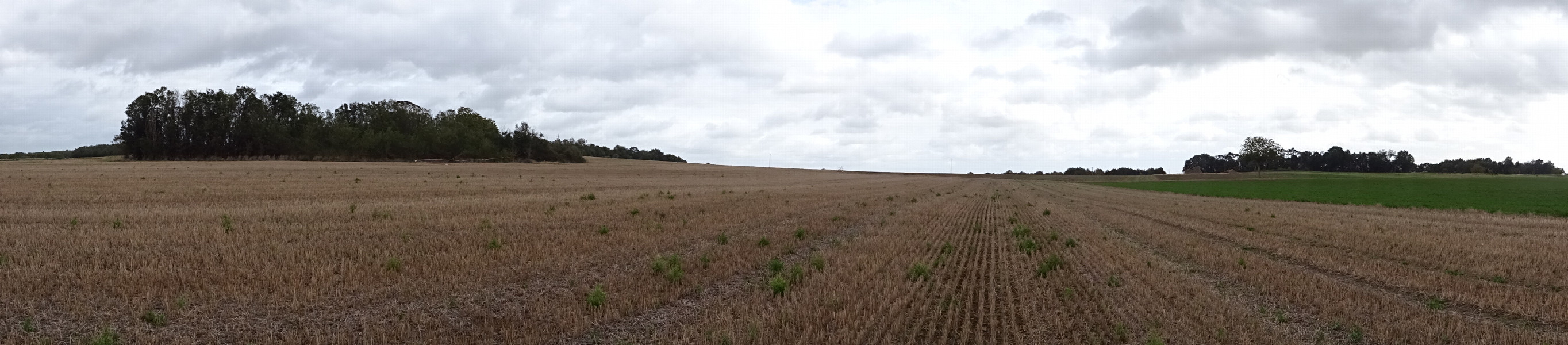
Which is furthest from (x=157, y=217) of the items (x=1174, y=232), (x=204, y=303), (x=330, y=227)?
(x=1174, y=232)

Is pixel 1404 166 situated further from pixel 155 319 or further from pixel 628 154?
pixel 155 319

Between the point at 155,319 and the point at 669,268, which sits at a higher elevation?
the point at 669,268

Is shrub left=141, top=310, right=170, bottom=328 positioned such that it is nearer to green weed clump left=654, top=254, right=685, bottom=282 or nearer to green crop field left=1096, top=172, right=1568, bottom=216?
green weed clump left=654, top=254, right=685, bottom=282

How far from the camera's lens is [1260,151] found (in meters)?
128

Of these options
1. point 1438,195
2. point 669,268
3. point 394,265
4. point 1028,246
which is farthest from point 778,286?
point 1438,195

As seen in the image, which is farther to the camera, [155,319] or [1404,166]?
[1404,166]

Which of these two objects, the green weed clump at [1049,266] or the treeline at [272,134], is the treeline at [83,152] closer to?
the treeline at [272,134]

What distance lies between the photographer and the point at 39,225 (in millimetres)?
13359

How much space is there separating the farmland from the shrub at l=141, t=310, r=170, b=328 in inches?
1.0

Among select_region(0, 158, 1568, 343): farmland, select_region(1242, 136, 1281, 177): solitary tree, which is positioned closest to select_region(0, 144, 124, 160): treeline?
select_region(0, 158, 1568, 343): farmland

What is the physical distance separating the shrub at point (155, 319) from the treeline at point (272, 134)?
289 feet

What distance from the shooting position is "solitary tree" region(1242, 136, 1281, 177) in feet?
417

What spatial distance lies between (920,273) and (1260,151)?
145 meters

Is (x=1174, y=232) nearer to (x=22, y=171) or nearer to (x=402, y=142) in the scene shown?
(x=22, y=171)
